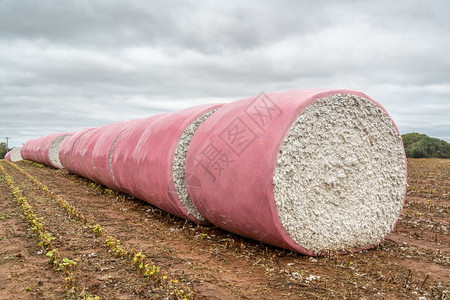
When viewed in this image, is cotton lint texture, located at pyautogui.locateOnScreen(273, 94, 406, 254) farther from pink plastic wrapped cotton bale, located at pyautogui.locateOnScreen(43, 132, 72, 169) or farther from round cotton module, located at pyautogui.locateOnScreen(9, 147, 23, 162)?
round cotton module, located at pyautogui.locateOnScreen(9, 147, 23, 162)

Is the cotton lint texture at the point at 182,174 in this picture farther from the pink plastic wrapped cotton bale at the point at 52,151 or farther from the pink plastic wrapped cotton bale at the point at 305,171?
the pink plastic wrapped cotton bale at the point at 52,151

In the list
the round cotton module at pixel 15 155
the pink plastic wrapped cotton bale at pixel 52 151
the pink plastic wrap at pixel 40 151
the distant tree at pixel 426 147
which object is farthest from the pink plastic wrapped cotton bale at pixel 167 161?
the distant tree at pixel 426 147

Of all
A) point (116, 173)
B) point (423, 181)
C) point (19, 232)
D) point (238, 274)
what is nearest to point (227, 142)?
point (238, 274)

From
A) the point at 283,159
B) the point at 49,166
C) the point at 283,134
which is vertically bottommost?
the point at 49,166

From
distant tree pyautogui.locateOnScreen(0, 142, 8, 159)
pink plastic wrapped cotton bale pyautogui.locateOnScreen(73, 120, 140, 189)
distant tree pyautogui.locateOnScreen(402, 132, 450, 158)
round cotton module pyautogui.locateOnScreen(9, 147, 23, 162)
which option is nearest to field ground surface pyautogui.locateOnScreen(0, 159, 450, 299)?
pink plastic wrapped cotton bale pyautogui.locateOnScreen(73, 120, 140, 189)

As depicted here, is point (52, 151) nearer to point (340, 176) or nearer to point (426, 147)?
point (340, 176)

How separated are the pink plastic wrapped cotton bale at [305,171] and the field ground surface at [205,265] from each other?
34 centimetres

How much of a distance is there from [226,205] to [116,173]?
16.2 feet

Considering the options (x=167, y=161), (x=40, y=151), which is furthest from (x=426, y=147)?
(x=167, y=161)

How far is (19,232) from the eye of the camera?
6.08 m

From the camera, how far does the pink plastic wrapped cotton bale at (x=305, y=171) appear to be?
432cm

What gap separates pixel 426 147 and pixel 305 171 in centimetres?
4156

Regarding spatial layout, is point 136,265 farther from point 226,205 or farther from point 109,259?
point 226,205

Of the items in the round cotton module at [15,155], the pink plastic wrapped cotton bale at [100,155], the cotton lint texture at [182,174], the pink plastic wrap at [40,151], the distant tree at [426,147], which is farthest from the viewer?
the distant tree at [426,147]
